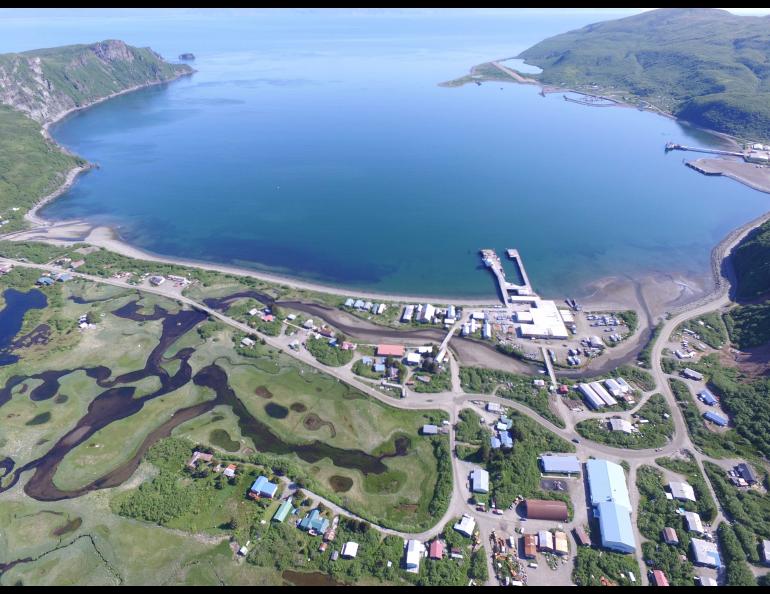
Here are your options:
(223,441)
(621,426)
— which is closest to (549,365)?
(621,426)

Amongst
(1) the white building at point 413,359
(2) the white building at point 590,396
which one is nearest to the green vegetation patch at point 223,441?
(1) the white building at point 413,359

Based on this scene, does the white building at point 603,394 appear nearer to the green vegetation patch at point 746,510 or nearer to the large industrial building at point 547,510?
the green vegetation patch at point 746,510

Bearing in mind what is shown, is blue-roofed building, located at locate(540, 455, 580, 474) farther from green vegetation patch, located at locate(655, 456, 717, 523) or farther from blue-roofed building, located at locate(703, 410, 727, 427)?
blue-roofed building, located at locate(703, 410, 727, 427)

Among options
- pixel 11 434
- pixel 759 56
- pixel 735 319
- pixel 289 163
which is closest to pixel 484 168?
pixel 289 163

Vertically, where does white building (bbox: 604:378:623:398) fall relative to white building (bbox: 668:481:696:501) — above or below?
above

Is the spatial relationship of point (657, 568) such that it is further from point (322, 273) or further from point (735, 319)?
point (322, 273)

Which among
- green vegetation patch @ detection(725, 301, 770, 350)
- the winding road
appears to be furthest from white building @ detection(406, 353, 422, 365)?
green vegetation patch @ detection(725, 301, 770, 350)

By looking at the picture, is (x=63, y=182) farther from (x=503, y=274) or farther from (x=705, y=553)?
(x=705, y=553)
